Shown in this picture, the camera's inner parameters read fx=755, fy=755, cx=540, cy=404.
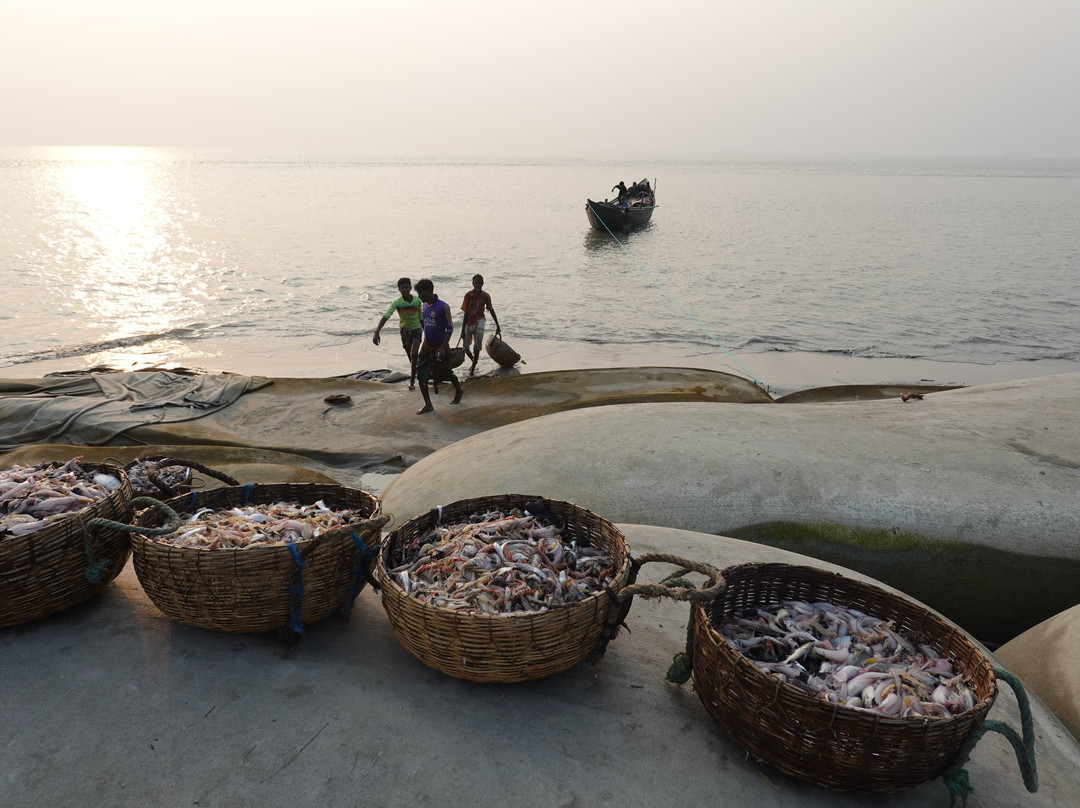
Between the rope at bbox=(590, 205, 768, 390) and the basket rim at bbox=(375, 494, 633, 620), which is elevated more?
the basket rim at bbox=(375, 494, 633, 620)

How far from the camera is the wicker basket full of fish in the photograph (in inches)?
109

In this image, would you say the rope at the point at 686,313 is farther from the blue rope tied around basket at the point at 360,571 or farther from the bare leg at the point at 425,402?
the blue rope tied around basket at the point at 360,571

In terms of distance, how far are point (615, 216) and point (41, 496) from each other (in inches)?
1349

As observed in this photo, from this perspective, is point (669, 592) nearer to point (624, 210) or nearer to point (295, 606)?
point (295, 606)

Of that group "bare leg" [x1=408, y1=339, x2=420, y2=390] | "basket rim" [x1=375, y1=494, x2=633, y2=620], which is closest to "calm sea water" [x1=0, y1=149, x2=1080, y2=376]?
"bare leg" [x1=408, y1=339, x2=420, y2=390]

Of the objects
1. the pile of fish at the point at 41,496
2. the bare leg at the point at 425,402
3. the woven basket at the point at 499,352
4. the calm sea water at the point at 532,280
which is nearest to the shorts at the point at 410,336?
the bare leg at the point at 425,402

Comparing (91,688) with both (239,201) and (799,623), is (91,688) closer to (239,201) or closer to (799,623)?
(799,623)

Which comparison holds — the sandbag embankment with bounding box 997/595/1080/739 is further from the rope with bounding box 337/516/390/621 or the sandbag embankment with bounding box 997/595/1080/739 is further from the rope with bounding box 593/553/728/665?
the rope with bounding box 337/516/390/621

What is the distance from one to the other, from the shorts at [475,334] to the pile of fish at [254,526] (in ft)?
27.7

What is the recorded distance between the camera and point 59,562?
128 inches

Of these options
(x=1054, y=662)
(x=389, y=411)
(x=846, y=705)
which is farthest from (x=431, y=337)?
(x=846, y=705)

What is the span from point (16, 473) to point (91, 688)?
130 cm

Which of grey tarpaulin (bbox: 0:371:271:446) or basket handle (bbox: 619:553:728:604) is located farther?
grey tarpaulin (bbox: 0:371:271:446)

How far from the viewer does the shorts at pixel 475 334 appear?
12055 millimetres
